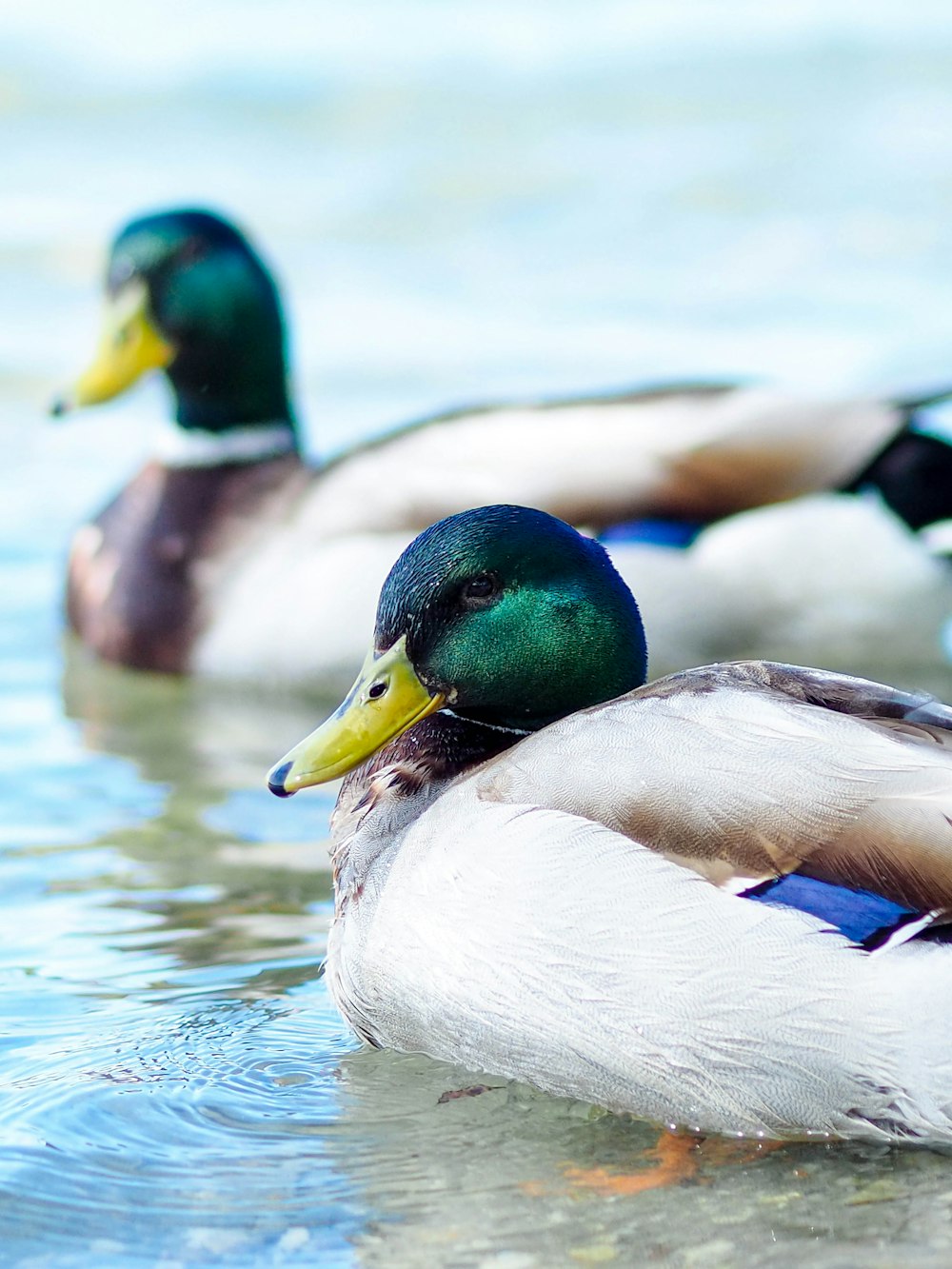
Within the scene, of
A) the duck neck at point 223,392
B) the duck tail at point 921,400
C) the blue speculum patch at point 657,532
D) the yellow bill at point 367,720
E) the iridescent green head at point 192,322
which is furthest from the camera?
the duck neck at point 223,392

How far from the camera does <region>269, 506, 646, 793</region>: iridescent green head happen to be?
4012 millimetres

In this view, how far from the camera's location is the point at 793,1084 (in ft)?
11.4

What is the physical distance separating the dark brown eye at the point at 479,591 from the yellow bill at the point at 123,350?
4.02 m

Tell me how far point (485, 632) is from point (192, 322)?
4033mm

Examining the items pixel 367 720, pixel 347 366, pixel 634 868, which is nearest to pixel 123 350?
pixel 347 366

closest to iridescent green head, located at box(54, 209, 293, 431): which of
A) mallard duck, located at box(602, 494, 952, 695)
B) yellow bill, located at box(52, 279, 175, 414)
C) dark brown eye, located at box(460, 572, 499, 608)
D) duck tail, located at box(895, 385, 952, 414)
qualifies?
yellow bill, located at box(52, 279, 175, 414)

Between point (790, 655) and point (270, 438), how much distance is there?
81.7 inches

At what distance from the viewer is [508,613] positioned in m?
4.04

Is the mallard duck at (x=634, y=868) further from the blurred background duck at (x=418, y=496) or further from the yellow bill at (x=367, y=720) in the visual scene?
the blurred background duck at (x=418, y=496)

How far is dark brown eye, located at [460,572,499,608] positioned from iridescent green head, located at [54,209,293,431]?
400 cm

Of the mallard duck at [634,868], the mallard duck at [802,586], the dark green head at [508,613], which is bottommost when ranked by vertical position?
the mallard duck at [802,586]

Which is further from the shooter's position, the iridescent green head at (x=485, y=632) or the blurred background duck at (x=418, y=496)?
the blurred background duck at (x=418, y=496)

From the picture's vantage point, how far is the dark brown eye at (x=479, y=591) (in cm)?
402

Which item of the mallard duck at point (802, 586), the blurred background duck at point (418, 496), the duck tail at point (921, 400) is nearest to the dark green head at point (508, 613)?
the blurred background duck at point (418, 496)
